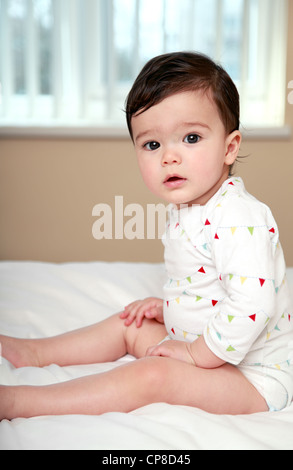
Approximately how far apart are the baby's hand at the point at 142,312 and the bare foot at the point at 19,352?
20 centimetres

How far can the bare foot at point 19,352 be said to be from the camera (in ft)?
3.39

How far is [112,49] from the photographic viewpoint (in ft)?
7.00

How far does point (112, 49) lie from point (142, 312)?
4.52ft

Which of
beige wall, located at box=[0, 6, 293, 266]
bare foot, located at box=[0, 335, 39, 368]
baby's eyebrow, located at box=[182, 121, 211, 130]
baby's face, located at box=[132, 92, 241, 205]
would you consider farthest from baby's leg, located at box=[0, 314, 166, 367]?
beige wall, located at box=[0, 6, 293, 266]

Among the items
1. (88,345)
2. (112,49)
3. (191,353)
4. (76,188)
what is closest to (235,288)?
(191,353)

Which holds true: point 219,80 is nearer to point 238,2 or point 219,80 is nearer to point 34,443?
point 34,443

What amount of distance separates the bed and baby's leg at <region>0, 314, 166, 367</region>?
0.03m

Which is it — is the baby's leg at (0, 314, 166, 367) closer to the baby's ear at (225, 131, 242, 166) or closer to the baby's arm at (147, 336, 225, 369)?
the baby's arm at (147, 336, 225, 369)

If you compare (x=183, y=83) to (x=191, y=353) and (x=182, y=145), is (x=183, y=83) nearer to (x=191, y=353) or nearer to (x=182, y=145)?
(x=182, y=145)

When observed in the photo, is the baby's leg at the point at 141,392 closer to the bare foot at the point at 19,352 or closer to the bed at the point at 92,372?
the bed at the point at 92,372

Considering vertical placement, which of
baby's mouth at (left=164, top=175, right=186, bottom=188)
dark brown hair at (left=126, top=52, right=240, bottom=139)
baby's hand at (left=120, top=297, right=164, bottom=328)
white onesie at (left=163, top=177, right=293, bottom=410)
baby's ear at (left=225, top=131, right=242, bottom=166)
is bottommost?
baby's hand at (left=120, top=297, right=164, bottom=328)

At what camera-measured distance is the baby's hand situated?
3.64 ft

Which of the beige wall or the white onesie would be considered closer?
the white onesie

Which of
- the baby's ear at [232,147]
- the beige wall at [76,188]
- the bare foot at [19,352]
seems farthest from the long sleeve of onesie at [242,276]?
the beige wall at [76,188]
